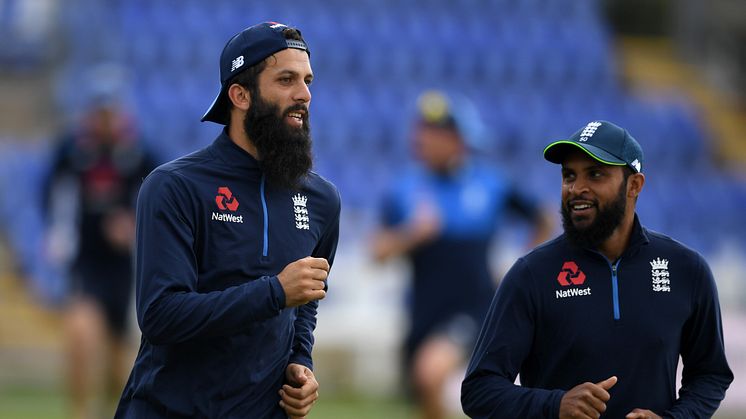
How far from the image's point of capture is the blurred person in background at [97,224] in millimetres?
9492

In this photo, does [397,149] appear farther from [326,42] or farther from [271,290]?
[271,290]

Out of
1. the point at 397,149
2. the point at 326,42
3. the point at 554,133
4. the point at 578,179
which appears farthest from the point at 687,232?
the point at 578,179

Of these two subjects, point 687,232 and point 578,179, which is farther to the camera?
point 687,232

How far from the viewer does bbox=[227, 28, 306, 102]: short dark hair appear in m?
4.84

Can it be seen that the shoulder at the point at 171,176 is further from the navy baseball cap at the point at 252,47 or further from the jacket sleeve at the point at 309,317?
the jacket sleeve at the point at 309,317

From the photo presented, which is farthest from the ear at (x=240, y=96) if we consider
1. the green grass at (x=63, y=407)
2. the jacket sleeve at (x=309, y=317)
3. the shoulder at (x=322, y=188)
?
the green grass at (x=63, y=407)

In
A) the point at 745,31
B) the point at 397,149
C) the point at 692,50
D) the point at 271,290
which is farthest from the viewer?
the point at 745,31

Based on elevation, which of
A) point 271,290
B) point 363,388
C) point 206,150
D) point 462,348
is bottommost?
point 363,388

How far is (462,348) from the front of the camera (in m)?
8.90

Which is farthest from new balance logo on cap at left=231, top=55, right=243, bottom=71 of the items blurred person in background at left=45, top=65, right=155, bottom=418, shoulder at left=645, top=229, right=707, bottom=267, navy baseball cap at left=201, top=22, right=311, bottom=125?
blurred person in background at left=45, top=65, right=155, bottom=418

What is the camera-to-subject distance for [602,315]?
475 centimetres

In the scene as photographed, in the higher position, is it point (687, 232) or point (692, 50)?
point (692, 50)

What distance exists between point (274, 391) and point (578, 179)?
136 centimetres

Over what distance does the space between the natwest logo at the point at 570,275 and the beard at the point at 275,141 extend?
1027mm
